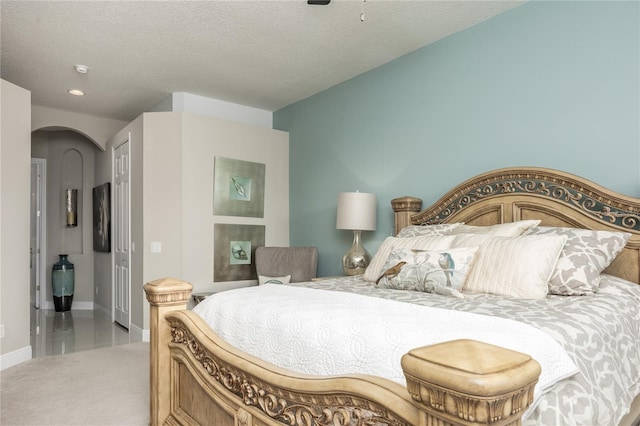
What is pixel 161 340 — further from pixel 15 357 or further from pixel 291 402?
pixel 15 357

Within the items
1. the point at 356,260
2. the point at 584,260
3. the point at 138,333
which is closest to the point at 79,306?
the point at 138,333

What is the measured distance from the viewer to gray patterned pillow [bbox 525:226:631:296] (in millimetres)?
1946

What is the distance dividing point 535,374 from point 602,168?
226cm

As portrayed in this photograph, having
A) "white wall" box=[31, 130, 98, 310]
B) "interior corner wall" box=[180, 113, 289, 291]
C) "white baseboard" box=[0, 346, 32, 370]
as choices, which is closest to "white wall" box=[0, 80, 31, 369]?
"white baseboard" box=[0, 346, 32, 370]

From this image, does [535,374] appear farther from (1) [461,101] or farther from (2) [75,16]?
(2) [75,16]

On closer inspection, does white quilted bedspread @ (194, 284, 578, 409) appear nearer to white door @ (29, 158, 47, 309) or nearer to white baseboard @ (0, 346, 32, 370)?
white baseboard @ (0, 346, 32, 370)

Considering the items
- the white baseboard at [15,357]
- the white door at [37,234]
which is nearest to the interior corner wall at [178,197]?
the white baseboard at [15,357]

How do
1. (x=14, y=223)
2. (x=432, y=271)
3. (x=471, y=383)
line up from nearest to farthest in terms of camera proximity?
(x=471, y=383), (x=432, y=271), (x=14, y=223)

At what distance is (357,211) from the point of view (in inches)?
143

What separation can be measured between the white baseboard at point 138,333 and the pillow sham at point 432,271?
2895mm

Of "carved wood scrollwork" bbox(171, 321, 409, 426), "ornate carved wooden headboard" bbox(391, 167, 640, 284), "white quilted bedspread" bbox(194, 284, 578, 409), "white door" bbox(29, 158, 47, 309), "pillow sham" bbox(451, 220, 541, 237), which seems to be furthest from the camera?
"white door" bbox(29, 158, 47, 309)

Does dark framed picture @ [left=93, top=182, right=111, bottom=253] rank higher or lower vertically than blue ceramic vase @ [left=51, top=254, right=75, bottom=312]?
higher

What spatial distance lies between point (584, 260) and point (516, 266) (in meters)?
0.33

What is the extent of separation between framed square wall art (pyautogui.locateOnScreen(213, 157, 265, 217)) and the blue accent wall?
0.62m
